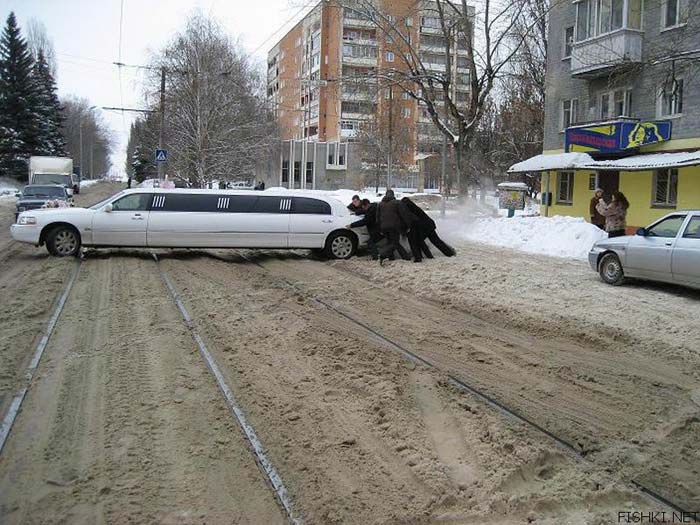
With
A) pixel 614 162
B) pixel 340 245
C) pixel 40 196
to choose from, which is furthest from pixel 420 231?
pixel 40 196

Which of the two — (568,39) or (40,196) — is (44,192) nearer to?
(40,196)

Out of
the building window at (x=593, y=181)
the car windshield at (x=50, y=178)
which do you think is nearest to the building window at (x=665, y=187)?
the building window at (x=593, y=181)

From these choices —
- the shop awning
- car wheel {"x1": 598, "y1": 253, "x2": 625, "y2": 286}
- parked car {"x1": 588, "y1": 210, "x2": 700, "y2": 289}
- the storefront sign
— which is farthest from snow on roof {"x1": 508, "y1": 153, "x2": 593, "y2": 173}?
parked car {"x1": 588, "y1": 210, "x2": 700, "y2": 289}

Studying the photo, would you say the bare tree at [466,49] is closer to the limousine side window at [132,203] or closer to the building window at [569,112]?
the building window at [569,112]

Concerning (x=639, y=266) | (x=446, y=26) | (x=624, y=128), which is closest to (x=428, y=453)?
(x=639, y=266)

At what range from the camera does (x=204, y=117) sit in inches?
1592

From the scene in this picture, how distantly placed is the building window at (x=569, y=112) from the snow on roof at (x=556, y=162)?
4.92ft

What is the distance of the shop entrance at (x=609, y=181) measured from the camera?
26.5m

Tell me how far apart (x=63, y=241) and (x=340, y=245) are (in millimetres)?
6091

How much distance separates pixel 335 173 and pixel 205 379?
75.7m

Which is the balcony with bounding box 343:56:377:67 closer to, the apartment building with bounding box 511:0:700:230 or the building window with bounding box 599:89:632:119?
the apartment building with bounding box 511:0:700:230

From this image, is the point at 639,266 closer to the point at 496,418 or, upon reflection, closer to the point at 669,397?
the point at 669,397

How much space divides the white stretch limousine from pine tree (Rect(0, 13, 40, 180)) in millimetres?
57948

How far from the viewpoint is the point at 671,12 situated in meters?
24.3
